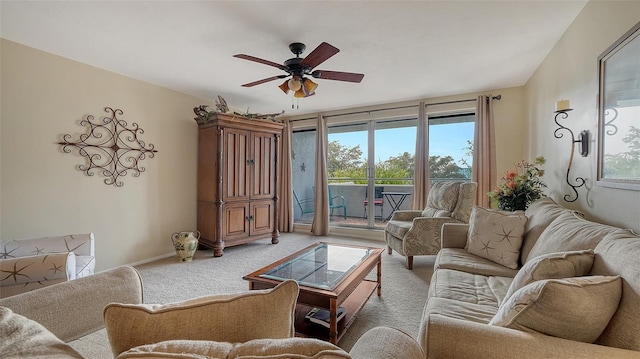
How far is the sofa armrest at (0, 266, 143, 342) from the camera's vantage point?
88 cm

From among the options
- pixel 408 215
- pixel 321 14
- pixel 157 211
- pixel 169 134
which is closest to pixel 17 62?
pixel 169 134

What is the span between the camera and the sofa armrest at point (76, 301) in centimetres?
88

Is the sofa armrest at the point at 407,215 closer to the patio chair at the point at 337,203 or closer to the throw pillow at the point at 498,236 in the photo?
the throw pillow at the point at 498,236

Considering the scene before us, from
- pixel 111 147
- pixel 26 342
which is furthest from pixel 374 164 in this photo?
pixel 26 342

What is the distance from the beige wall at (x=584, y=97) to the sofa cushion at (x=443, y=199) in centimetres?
92

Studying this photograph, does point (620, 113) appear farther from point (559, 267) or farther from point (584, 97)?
point (559, 267)

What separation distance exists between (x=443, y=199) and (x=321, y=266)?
2097mm

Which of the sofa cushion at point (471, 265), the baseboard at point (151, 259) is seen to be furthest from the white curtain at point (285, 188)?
the sofa cushion at point (471, 265)

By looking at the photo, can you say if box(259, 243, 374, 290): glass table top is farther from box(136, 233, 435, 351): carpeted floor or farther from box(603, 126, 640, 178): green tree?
box(603, 126, 640, 178): green tree

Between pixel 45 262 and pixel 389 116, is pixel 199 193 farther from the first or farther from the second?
pixel 389 116

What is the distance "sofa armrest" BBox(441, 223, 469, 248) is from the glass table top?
2.28 ft

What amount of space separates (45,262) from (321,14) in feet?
8.05

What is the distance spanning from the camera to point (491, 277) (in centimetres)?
181

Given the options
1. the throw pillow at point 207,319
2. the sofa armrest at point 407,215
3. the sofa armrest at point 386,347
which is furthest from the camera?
the sofa armrest at point 407,215
